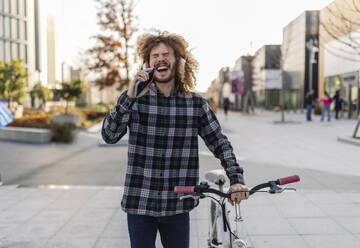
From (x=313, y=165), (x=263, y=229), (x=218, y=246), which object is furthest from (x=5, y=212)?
(x=313, y=165)

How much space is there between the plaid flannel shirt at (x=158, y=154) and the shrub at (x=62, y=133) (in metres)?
11.4

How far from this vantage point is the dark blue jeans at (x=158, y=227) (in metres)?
2.09

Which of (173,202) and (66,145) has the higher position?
(173,202)

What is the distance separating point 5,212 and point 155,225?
385 cm

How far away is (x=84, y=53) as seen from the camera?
25281 millimetres

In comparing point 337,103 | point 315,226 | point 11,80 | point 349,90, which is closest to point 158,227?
point 315,226

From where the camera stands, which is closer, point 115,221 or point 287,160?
point 115,221

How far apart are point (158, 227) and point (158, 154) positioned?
44 centimetres

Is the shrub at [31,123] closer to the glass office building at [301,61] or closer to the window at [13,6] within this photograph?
the glass office building at [301,61]

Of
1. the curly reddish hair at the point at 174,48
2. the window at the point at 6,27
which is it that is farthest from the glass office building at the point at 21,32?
the curly reddish hair at the point at 174,48

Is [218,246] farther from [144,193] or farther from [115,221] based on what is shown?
[115,221]

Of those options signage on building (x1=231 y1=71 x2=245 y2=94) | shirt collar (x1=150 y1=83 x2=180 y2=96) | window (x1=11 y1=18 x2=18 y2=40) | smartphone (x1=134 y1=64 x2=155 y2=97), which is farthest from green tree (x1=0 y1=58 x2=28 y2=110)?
window (x1=11 y1=18 x2=18 y2=40)

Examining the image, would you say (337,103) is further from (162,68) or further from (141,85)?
(141,85)

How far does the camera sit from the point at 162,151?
2.11 metres
